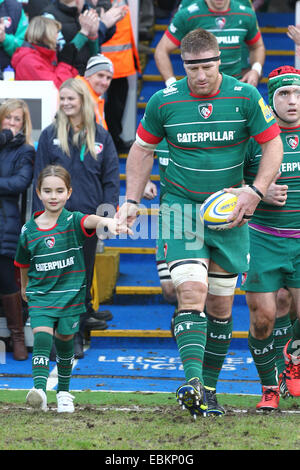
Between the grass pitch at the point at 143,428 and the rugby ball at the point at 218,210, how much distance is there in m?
1.17

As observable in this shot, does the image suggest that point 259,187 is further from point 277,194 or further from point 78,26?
point 78,26

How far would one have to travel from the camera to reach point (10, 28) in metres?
10.2

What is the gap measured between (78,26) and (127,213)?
4941mm

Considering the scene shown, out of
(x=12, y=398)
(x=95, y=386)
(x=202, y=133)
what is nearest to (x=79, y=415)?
(x=12, y=398)

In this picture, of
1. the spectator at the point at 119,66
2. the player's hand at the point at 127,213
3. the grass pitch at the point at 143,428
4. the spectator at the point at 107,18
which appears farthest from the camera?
the spectator at the point at 119,66

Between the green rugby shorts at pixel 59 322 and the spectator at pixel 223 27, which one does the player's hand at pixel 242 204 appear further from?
the spectator at pixel 223 27

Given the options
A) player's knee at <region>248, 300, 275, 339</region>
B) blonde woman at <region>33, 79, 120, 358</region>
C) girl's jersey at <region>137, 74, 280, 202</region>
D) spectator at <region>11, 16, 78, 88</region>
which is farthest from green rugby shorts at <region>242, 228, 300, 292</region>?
spectator at <region>11, 16, 78, 88</region>

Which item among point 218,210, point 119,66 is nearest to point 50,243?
point 218,210

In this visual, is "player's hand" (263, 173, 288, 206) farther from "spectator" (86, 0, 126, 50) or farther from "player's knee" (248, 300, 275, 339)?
"spectator" (86, 0, 126, 50)

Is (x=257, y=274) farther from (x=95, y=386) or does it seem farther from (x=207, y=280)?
(x=95, y=386)

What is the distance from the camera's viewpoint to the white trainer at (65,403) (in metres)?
5.99

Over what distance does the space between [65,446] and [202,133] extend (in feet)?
6.74

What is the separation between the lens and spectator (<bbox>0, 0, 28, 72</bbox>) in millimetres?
9938

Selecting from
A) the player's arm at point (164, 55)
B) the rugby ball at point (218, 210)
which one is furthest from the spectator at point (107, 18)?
the rugby ball at point (218, 210)
